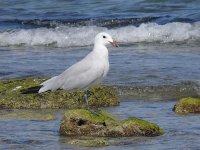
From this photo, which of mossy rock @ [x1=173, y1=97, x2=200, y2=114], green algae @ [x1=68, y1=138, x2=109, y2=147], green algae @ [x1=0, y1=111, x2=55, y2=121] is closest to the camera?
green algae @ [x1=68, y1=138, x2=109, y2=147]

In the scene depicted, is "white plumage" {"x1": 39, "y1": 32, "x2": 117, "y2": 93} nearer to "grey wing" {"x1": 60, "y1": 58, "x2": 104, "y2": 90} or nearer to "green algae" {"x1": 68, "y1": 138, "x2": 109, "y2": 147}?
"grey wing" {"x1": 60, "y1": 58, "x2": 104, "y2": 90}

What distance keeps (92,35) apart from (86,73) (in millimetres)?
9183

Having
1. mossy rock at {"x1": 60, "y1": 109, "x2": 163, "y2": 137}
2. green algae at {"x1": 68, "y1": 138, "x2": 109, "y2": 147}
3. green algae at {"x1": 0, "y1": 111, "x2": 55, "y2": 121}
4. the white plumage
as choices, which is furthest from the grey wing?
green algae at {"x1": 68, "y1": 138, "x2": 109, "y2": 147}

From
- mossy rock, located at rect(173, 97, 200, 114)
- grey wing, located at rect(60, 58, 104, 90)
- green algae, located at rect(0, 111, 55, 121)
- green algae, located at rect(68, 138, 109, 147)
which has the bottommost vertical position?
green algae, located at rect(0, 111, 55, 121)

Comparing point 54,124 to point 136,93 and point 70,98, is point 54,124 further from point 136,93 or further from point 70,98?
point 136,93

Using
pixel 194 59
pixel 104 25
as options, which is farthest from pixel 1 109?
pixel 104 25

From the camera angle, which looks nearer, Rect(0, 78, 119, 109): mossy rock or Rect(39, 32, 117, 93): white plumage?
Rect(39, 32, 117, 93): white plumage

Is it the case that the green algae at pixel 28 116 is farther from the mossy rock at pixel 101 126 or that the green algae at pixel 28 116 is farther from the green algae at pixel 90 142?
the green algae at pixel 90 142

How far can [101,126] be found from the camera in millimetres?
Result: 7504

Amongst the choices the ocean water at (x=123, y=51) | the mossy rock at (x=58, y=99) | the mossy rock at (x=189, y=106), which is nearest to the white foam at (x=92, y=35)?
the ocean water at (x=123, y=51)

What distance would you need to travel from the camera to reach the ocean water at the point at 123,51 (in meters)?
7.79

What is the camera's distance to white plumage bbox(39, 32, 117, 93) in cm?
808

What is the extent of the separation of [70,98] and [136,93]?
1.22 metres

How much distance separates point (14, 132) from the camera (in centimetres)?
772
